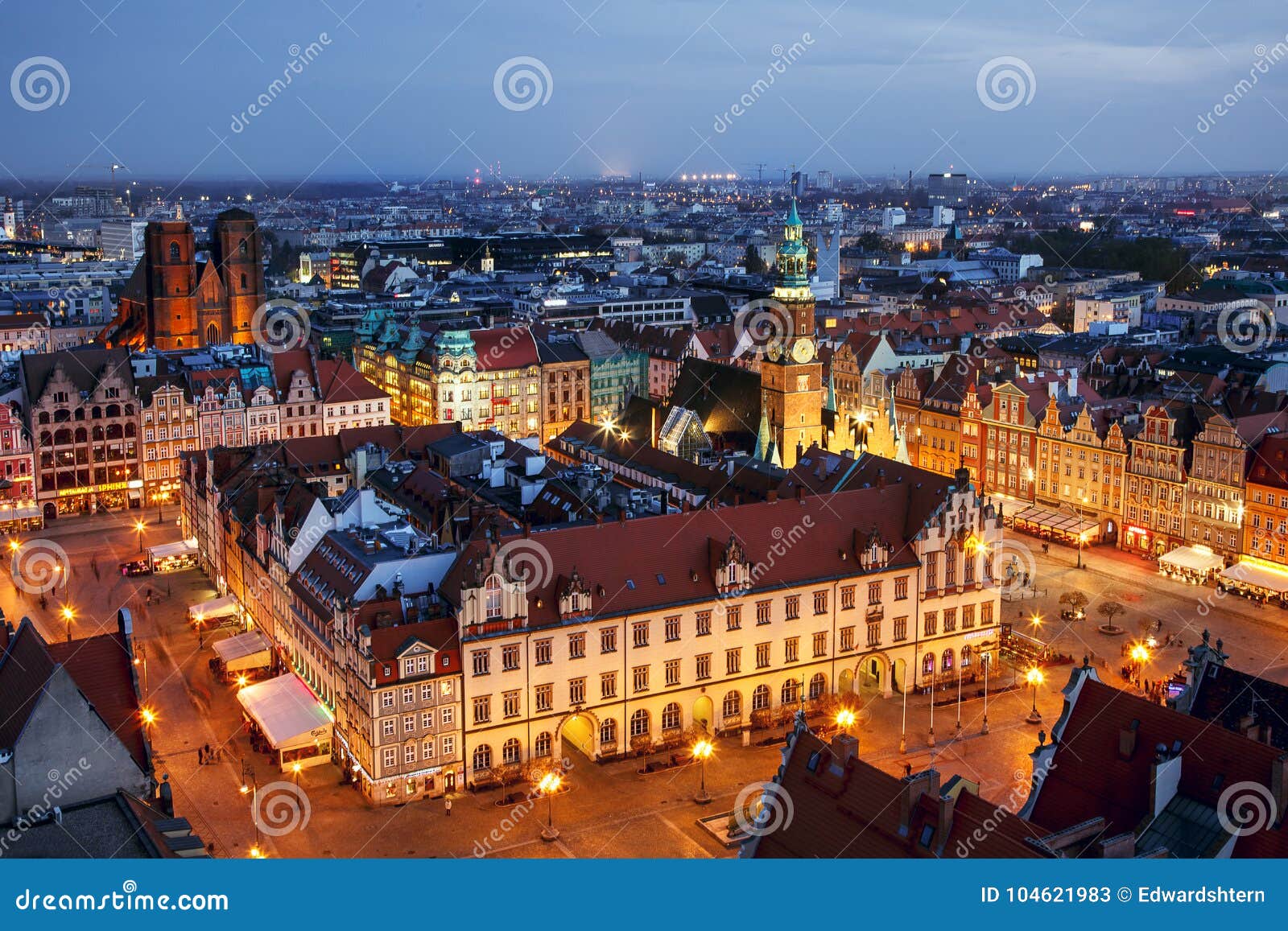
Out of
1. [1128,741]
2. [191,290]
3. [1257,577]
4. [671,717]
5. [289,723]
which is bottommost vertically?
[671,717]

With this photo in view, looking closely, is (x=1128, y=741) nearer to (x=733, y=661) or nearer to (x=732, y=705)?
(x=733, y=661)

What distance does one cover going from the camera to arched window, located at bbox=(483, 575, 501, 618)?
41094 millimetres

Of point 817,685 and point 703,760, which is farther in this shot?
point 817,685

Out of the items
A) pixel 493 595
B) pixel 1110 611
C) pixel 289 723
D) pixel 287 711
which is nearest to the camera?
pixel 493 595

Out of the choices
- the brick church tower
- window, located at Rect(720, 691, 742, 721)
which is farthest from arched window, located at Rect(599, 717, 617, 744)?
the brick church tower

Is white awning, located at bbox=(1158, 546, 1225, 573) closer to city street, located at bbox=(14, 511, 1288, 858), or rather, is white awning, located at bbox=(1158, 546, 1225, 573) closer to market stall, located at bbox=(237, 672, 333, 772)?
city street, located at bbox=(14, 511, 1288, 858)

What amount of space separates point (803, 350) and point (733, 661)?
31.2 metres

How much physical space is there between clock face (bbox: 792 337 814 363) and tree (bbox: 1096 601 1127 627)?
22.8 m

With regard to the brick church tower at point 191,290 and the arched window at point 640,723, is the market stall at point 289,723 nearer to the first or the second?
the arched window at point 640,723

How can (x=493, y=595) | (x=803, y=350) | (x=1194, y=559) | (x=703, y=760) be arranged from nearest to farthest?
(x=493, y=595), (x=703, y=760), (x=1194, y=559), (x=803, y=350)

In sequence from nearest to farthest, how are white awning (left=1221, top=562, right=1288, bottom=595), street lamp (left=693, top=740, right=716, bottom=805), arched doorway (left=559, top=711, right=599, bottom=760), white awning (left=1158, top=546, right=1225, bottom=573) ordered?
street lamp (left=693, top=740, right=716, bottom=805) < arched doorway (left=559, top=711, right=599, bottom=760) < white awning (left=1221, top=562, right=1288, bottom=595) < white awning (left=1158, top=546, right=1225, bottom=573)

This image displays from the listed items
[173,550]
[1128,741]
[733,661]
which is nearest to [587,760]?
[733,661]

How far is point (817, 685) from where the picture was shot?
47000 mm

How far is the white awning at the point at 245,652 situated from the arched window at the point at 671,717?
15474 mm
